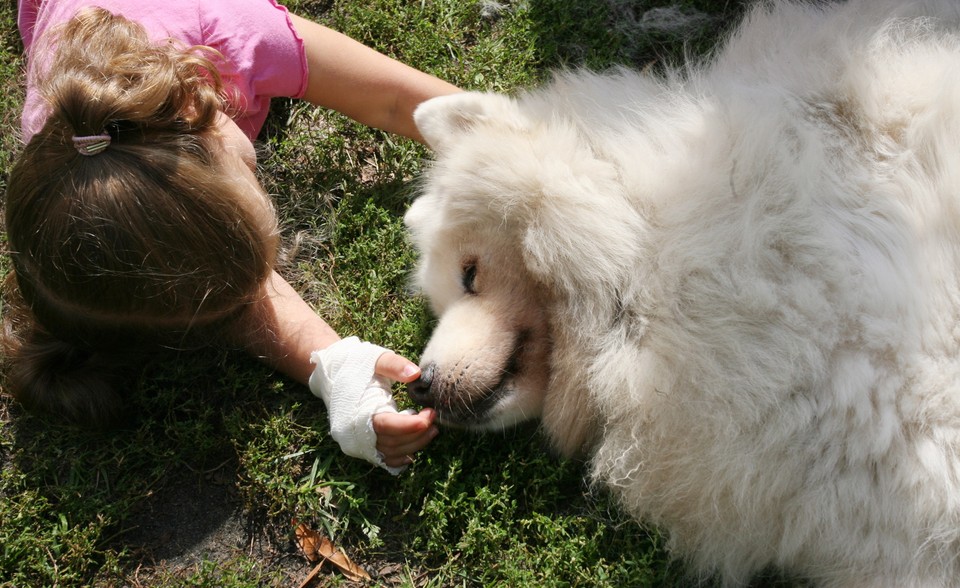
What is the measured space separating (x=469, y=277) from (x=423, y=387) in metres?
0.41

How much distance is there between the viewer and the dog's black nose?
8.44 feet

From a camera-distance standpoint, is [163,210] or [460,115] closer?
[163,210]

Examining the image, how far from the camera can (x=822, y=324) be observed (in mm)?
2076

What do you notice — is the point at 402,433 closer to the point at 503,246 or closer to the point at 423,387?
the point at 423,387

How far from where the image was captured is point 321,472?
285cm

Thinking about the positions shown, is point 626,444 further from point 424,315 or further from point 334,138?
point 334,138

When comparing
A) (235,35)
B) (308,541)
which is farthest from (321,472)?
(235,35)

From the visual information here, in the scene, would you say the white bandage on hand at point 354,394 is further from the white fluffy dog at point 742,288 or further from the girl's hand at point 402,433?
the white fluffy dog at point 742,288

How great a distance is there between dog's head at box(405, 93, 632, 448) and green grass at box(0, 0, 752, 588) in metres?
0.31

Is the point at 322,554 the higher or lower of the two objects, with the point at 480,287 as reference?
lower

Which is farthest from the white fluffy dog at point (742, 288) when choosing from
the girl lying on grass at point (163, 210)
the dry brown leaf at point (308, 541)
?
the dry brown leaf at point (308, 541)

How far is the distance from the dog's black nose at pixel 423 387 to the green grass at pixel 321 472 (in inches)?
8.5

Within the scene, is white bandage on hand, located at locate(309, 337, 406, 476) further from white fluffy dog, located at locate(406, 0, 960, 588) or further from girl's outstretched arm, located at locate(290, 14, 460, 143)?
girl's outstretched arm, located at locate(290, 14, 460, 143)

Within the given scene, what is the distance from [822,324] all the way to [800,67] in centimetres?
91
